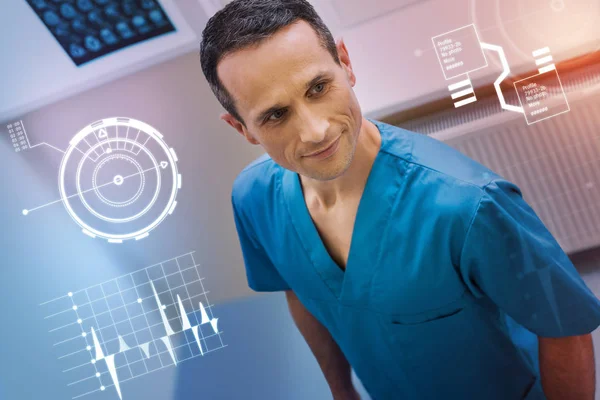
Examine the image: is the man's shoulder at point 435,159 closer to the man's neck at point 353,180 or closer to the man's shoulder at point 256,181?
the man's neck at point 353,180

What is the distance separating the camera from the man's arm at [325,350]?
1.04 m

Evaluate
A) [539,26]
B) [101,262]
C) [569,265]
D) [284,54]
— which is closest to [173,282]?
[101,262]

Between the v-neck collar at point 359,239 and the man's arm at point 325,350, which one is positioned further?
the man's arm at point 325,350

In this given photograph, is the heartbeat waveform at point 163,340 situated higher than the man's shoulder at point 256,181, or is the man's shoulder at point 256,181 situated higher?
the man's shoulder at point 256,181

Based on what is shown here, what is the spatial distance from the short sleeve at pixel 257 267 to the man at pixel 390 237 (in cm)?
6

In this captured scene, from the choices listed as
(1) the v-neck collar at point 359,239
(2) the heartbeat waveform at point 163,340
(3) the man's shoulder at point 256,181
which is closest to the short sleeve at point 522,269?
(1) the v-neck collar at point 359,239

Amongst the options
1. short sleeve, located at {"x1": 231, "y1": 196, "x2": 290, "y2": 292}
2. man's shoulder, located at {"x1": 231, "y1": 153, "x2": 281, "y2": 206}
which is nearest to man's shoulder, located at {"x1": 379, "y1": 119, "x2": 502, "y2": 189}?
man's shoulder, located at {"x1": 231, "y1": 153, "x2": 281, "y2": 206}

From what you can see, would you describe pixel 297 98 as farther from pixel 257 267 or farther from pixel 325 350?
pixel 325 350

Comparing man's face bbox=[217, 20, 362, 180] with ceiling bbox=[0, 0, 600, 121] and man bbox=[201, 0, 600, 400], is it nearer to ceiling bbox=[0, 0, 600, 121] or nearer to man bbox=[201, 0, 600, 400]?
man bbox=[201, 0, 600, 400]

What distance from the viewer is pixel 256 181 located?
3.14 feet
